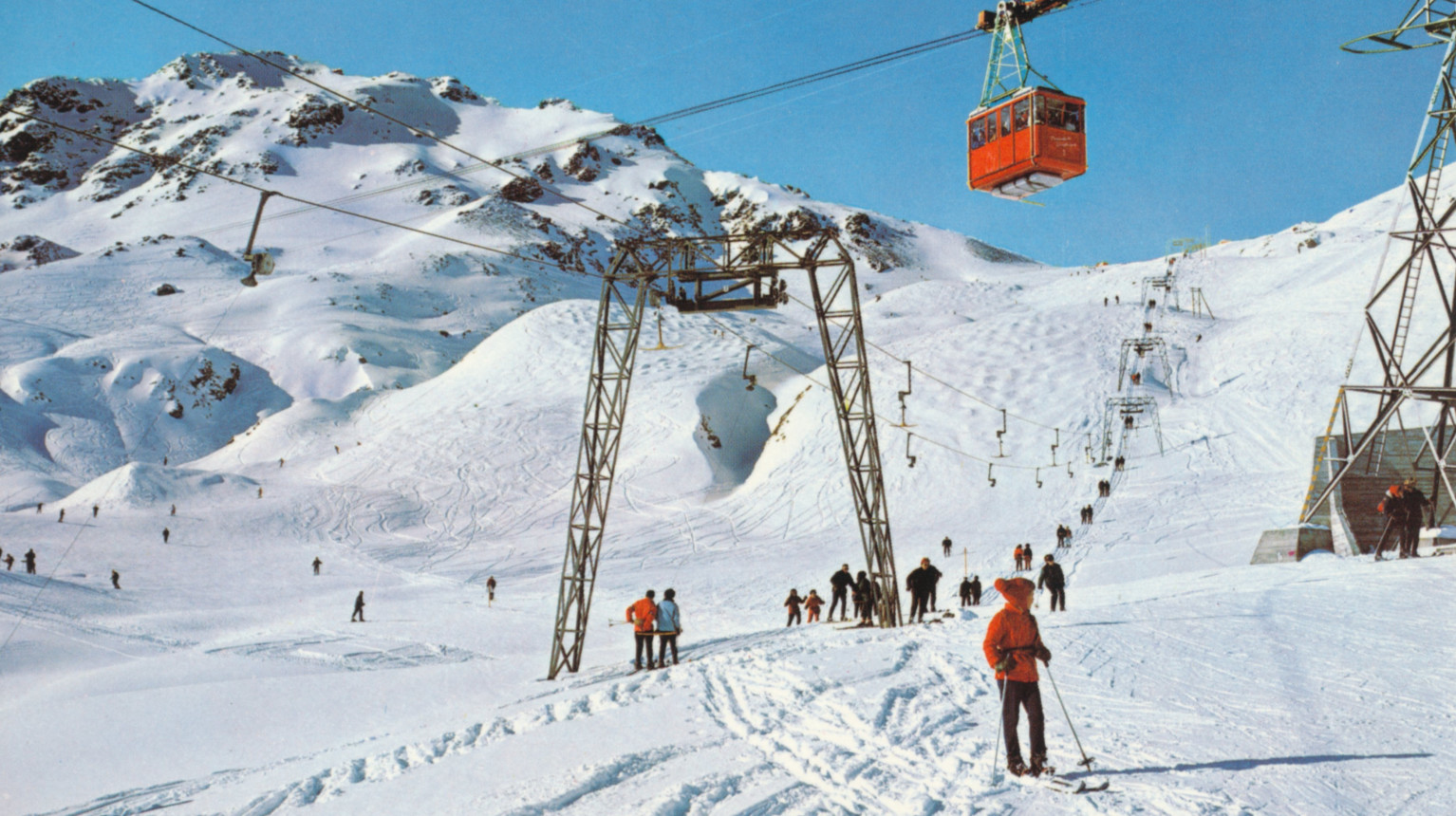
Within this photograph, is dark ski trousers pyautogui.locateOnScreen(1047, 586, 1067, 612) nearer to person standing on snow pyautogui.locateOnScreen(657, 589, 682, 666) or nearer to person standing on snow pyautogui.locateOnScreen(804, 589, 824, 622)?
person standing on snow pyautogui.locateOnScreen(657, 589, 682, 666)

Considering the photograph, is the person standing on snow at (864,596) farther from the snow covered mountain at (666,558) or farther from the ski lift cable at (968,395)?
the ski lift cable at (968,395)

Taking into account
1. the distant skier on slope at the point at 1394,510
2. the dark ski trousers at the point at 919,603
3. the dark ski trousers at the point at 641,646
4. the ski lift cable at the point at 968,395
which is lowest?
the dark ski trousers at the point at 641,646

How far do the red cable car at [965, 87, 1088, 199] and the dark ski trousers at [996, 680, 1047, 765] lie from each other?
1432 cm

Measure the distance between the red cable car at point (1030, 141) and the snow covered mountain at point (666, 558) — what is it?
8.34 metres

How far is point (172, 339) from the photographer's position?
10456cm

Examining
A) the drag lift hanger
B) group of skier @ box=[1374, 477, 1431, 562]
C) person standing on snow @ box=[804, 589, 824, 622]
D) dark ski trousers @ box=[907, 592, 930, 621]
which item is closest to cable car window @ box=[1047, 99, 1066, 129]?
the drag lift hanger

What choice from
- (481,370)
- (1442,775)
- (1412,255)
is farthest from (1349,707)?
(481,370)

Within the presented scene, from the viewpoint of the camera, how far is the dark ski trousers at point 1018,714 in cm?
718

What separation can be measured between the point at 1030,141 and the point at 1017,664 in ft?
48.0

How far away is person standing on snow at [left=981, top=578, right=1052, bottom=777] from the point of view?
23.4 ft

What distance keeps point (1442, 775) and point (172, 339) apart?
118 m

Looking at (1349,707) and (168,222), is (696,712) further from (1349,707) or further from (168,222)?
(168,222)

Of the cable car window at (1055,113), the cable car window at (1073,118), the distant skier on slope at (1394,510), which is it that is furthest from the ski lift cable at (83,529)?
the distant skier on slope at (1394,510)

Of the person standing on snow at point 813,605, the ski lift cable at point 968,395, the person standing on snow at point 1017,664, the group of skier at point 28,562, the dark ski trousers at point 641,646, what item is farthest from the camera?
the ski lift cable at point 968,395
